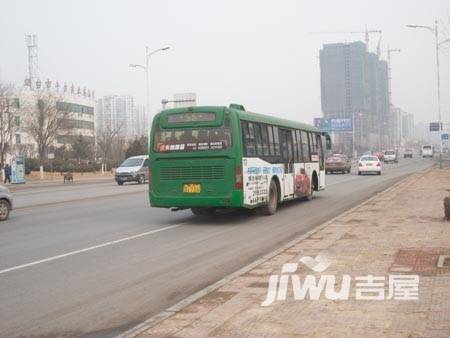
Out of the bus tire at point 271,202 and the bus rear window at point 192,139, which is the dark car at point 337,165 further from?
the bus rear window at point 192,139

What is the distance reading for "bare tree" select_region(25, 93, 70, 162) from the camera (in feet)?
229

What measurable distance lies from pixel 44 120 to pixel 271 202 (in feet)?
192

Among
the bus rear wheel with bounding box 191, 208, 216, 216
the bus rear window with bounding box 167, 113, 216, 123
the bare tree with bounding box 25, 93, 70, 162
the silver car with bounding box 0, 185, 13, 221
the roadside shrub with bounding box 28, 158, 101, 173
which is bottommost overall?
the bus rear wheel with bounding box 191, 208, 216, 216

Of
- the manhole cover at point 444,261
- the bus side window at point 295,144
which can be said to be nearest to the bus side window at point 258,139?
the bus side window at point 295,144

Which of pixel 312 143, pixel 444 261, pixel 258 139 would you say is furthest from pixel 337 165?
pixel 444 261

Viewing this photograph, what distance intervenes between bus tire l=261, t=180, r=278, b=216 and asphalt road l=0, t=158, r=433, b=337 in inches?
11.5

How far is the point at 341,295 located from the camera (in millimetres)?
7004

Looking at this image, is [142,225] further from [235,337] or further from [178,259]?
[235,337]

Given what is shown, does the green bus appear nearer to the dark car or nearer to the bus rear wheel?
the bus rear wheel

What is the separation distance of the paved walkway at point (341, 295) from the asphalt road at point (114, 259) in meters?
0.68

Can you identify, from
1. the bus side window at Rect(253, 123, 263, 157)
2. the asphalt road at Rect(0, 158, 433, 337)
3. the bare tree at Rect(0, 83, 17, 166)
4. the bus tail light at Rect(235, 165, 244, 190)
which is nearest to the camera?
the asphalt road at Rect(0, 158, 433, 337)

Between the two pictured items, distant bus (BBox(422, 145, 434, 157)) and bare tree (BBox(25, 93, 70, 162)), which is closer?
bare tree (BBox(25, 93, 70, 162))

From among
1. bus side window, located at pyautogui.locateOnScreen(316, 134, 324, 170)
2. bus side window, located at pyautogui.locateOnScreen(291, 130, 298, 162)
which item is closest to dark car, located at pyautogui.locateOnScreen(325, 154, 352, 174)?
bus side window, located at pyautogui.locateOnScreen(316, 134, 324, 170)

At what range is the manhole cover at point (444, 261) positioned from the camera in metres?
8.40
